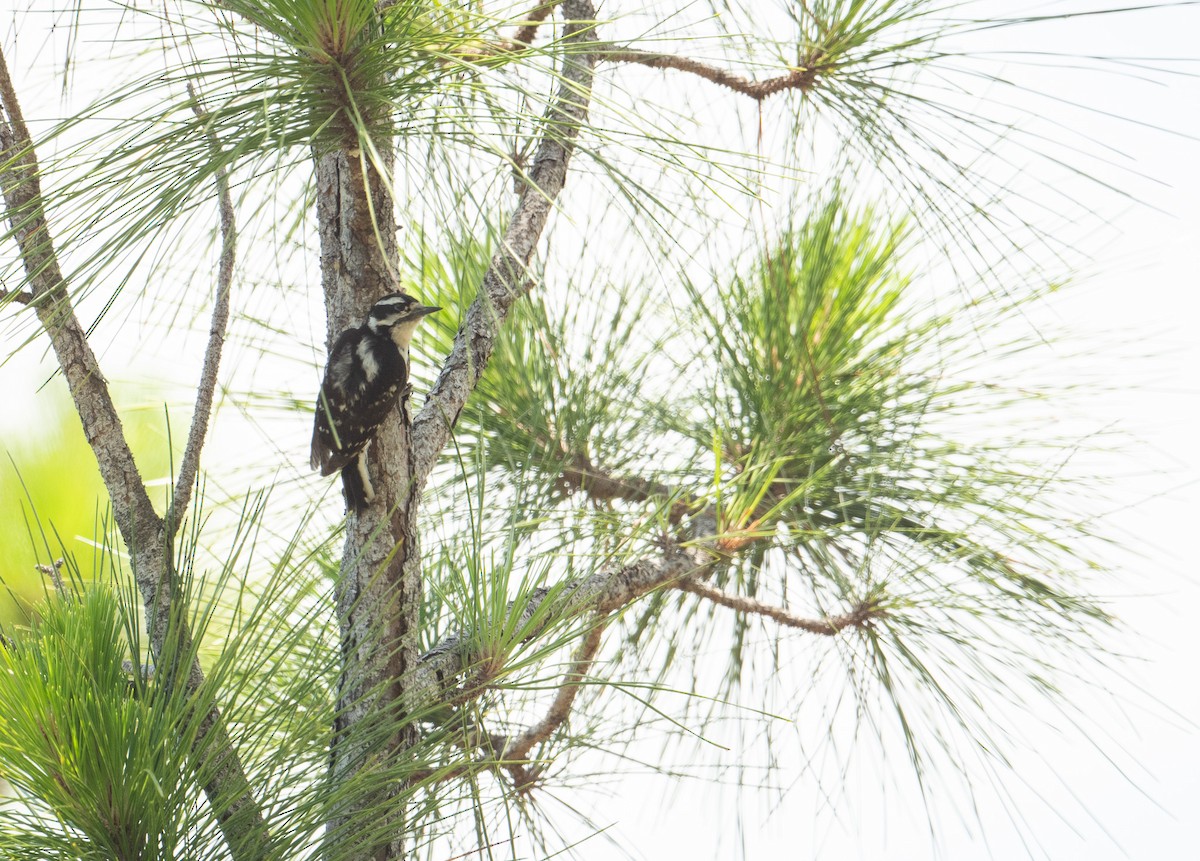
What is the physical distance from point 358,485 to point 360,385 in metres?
0.08

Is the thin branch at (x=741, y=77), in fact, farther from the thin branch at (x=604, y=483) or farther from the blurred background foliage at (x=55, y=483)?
the blurred background foliage at (x=55, y=483)

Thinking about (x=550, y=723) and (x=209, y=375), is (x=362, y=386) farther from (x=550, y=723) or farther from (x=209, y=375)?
(x=550, y=723)

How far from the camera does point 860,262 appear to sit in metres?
1.36

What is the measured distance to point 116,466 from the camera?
Answer: 783 mm

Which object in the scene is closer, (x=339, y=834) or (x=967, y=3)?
(x=339, y=834)

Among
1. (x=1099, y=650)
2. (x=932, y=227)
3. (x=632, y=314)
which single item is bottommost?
(x=1099, y=650)

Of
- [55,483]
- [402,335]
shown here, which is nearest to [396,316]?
[402,335]

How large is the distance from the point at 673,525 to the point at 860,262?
1.26 feet

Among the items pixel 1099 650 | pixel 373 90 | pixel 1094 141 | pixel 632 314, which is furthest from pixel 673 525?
pixel 373 90

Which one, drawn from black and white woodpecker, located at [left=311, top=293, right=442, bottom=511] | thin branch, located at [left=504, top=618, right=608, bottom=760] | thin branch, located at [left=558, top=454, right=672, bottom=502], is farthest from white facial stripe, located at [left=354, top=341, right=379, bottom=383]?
thin branch, located at [left=558, top=454, right=672, bottom=502]

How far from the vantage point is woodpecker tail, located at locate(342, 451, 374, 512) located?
88cm

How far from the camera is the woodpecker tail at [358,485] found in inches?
34.8

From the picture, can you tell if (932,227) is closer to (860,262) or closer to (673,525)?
(860,262)

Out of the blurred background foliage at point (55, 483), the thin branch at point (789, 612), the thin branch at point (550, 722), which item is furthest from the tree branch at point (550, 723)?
the blurred background foliage at point (55, 483)
